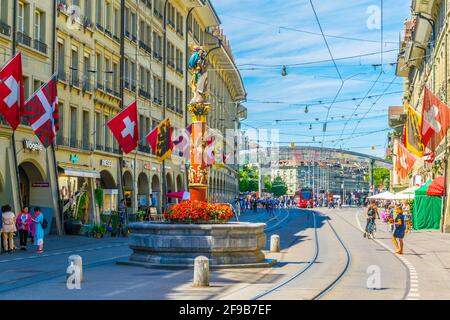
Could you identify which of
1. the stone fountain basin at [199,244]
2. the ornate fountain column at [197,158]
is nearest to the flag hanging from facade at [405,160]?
the ornate fountain column at [197,158]

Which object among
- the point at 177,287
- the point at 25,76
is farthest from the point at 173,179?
the point at 177,287

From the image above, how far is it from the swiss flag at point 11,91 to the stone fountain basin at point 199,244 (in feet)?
24.7

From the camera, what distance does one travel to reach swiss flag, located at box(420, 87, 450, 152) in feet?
108

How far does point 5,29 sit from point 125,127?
6771mm

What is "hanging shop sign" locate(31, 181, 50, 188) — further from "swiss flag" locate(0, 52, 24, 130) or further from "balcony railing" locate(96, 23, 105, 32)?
"balcony railing" locate(96, 23, 105, 32)

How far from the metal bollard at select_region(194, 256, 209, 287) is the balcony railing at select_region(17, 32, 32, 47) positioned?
70.7ft

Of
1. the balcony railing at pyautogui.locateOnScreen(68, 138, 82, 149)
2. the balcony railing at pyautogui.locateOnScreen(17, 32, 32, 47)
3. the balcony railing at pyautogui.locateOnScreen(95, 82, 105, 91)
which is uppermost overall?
the balcony railing at pyautogui.locateOnScreen(17, 32, 32, 47)

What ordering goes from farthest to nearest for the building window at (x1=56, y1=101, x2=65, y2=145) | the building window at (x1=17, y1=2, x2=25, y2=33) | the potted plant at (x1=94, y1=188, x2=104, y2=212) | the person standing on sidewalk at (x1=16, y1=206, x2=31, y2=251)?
the potted plant at (x1=94, y1=188, x2=104, y2=212) → the building window at (x1=56, y1=101, x2=65, y2=145) → the building window at (x1=17, y1=2, x2=25, y2=33) → the person standing on sidewalk at (x1=16, y1=206, x2=31, y2=251)

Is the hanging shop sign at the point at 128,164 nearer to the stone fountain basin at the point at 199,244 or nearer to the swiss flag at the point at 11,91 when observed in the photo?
the swiss flag at the point at 11,91

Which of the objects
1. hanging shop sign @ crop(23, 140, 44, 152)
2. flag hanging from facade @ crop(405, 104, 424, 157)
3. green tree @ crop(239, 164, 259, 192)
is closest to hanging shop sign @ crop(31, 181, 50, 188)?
hanging shop sign @ crop(23, 140, 44, 152)

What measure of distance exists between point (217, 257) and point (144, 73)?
36736 millimetres

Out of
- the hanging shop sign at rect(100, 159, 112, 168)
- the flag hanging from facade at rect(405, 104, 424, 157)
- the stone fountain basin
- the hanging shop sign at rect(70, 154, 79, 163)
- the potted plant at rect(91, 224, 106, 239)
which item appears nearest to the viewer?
the stone fountain basin

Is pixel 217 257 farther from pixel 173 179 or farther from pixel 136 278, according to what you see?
pixel 173 179
